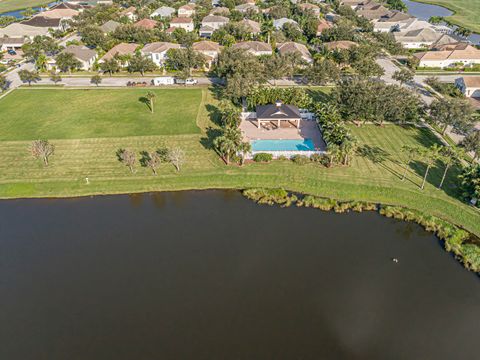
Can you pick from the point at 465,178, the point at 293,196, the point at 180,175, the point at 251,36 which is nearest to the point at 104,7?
the point at 251,36

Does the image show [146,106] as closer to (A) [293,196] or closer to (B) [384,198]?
(A) [293,196]

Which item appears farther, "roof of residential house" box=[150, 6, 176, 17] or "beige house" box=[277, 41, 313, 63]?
"roof of residential house" box=[150, 6, 176, 17]

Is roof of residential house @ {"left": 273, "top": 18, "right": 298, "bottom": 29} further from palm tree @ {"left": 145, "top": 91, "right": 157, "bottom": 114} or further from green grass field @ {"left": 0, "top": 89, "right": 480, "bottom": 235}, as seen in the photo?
green grass field @ {"left": 0, "top": 89, "right": 480, "bottom": 235}

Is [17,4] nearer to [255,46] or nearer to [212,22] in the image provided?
[212,22]

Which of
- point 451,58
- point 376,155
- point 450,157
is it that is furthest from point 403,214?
point 451,58

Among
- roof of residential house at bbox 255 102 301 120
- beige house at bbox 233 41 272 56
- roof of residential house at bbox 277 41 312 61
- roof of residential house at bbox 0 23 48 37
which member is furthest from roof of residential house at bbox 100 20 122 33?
roof of residential house at bbox 255 102 301 120
